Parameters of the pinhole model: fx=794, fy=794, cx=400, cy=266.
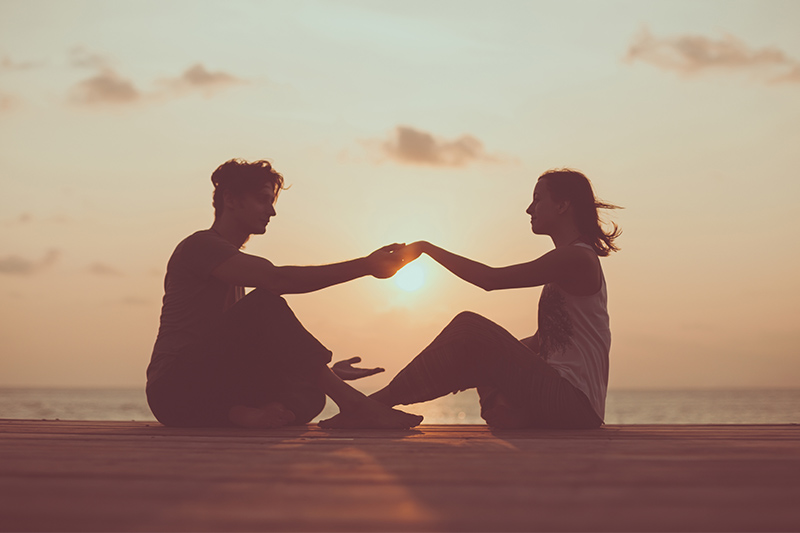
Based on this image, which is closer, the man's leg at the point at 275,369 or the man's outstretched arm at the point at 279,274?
the man's leg at the point at 275,369

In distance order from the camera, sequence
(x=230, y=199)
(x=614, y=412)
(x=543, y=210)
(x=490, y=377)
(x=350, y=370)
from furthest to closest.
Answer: (x=614, y=412) < (x=350, y=370) < (x=230, y=199) < (x=543, y=210) < (x=490, y=377)

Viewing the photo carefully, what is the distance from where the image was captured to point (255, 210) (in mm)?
5266

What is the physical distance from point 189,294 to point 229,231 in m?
0.58

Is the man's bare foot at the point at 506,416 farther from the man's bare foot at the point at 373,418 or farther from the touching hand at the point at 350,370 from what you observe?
the touching hand at the point at 350,370

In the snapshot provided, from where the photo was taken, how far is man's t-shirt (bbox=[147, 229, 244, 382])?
4828mm

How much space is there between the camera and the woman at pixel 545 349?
15.0ft

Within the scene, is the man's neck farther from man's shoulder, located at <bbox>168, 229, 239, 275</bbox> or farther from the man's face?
man's shoulder, located at <bbox>168, 229, 239, 275</bbox>

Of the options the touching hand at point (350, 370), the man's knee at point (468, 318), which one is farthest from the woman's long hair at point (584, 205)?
the touching hand at point (350, 370)

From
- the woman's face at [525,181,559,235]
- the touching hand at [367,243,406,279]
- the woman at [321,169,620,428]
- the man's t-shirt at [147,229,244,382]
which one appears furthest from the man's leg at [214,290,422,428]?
the woman's face at [525,181,559,235]

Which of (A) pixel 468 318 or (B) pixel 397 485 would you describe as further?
(A) pixel 468 318

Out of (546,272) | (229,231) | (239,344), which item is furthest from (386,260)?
(239,344)

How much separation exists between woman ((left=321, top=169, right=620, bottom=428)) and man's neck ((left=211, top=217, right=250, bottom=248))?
1420mm

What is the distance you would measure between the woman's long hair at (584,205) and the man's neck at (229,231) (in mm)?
2061

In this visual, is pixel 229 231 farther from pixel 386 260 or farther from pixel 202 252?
pixel 386 260
